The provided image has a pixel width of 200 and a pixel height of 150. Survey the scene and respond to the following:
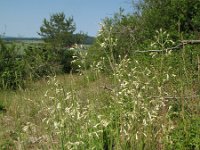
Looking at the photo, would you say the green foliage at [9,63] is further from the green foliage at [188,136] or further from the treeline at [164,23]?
the green foliage at [188,136]

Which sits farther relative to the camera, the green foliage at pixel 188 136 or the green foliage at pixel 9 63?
the green foliage at pixel 9 63

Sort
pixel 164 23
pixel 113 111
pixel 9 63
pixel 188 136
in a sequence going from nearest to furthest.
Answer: pixel 188 136 → pixel 113 111 → pixel 164 23 → pixel 9 63

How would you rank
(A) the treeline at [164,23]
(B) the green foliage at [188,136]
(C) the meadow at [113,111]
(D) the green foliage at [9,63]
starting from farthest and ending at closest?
(D) the green foliage at [9,63] < (A) the treeline at [164,23] < (B) the green foliage at [188,136] < (C) the meadow at [113,111]

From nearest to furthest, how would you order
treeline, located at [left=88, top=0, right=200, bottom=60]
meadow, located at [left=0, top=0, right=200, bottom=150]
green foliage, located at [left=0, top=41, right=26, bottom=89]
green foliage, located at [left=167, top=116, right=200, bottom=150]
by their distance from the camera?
1. meadow, located at [left=0, top=0, right=200, bottom=150]
2. green foliage, located at [left=167, top=116, right=200, bottom=150]
3. treeline, located at [left=88, top=0, right=200, bottom=60]
4. green foliage, located at [left=0, top=41, right=26, bottom=89]

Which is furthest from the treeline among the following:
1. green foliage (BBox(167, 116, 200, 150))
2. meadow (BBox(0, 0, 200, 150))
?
green foliage (BBox(167, 116, 200, 150))

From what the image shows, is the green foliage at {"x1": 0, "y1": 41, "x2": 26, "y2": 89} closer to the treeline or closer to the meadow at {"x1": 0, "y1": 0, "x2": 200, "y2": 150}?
the treeline

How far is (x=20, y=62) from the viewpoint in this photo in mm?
13492

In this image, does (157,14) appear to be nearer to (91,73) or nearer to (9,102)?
(9,102)

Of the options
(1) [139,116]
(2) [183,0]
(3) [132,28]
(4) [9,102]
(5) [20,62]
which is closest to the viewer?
(1) [139,116]

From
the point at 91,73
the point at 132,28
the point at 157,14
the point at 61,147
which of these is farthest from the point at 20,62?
the point at 61,147

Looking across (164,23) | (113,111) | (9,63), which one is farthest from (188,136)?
(9,63)

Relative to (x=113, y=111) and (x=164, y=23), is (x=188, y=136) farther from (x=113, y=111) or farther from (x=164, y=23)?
(x=164, y=23)


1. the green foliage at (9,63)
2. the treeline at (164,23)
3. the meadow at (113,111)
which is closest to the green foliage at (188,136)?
the meadow at (113,111)

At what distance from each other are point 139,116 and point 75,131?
1.80 feet
